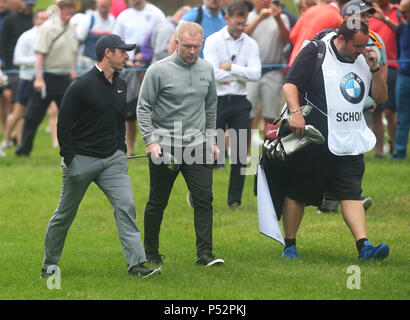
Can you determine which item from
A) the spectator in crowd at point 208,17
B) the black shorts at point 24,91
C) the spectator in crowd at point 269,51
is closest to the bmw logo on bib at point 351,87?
the spectator in crowd at point 208,17

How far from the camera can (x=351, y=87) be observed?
8031 millimetres

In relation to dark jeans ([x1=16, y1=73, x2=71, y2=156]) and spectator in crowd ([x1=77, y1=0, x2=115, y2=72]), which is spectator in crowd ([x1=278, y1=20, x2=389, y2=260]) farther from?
spectator in crowd ([x1=77, y1=0, x2=115, y2=72])

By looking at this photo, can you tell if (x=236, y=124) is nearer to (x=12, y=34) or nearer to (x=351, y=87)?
(x=351, y=87)

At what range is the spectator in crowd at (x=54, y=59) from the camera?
47.3 ft

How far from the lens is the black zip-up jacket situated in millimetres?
7484

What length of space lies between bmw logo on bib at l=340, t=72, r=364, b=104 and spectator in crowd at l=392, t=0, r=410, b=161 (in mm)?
5558

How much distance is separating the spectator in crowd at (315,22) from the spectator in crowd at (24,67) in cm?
555

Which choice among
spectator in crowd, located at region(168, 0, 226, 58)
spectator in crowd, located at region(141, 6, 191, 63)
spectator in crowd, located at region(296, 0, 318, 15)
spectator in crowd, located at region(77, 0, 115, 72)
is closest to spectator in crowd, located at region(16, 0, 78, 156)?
spectator in crowd, located at region(77, 0, 115, 72)

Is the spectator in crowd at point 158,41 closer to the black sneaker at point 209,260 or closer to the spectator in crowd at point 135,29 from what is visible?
the spectator in crowd at point 135,29

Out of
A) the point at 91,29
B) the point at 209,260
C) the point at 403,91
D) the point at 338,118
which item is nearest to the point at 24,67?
the point at 91,29

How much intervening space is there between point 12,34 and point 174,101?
9.12m

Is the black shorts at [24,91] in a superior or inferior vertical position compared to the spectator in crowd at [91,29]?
inferior

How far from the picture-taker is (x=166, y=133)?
26.8ft
